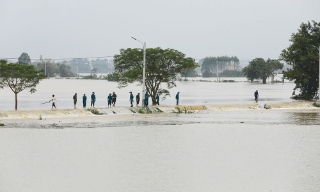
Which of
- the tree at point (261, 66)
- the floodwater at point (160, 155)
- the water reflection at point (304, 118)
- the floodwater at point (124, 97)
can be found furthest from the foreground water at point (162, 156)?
the tree at point (261, 66)

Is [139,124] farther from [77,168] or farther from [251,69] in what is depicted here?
[251,69]

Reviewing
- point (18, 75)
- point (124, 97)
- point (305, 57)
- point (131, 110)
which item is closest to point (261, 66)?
point (124, 97)

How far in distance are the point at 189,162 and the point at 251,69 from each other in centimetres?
17602

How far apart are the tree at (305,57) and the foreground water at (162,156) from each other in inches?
809

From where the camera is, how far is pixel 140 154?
88.8ft

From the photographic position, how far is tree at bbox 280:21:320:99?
62.9 m

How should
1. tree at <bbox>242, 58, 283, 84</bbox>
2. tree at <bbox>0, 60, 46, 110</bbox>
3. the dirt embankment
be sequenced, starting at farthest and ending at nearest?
tree at <bbox>242, 58, 283, 84</bbox> → tree at <bbox>0, 60, 46, 110</bbox> → the dirt embankment

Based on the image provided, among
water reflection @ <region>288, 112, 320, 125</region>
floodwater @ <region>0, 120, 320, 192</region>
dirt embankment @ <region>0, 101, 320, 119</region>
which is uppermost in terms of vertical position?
dirt embankment @ <region>0, 101, 320, 119</region>

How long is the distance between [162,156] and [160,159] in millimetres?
912

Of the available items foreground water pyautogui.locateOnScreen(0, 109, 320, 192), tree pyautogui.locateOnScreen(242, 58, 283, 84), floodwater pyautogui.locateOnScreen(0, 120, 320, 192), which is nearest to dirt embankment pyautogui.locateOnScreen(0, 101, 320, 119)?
foreground water pyautogui.locateOnScreen(0, 109, 320, 192)

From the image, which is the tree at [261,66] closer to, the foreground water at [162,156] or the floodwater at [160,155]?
the floodwater at [160,155]

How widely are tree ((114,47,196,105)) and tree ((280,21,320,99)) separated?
12.7m

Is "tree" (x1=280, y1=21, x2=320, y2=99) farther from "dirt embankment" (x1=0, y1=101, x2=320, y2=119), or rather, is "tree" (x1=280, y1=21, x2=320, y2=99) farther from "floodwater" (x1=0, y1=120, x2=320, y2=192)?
"floodwater" (x1=0, y1=120, x2=320, y2=192)

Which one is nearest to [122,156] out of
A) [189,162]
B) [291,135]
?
[189,162]
